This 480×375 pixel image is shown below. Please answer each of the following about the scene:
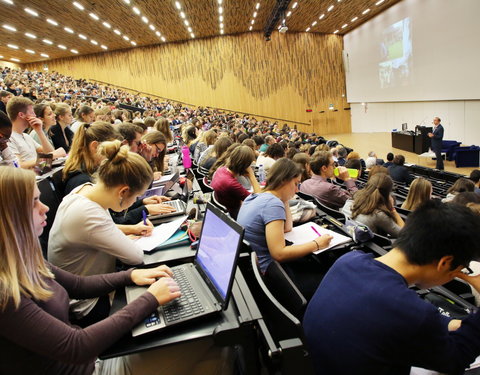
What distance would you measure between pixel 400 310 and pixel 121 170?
137cm

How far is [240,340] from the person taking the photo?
1.14 meters

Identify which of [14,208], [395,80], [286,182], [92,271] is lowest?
[92,271]

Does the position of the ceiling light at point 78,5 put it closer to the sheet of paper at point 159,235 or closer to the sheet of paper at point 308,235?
the sheet of paper at point 159,235

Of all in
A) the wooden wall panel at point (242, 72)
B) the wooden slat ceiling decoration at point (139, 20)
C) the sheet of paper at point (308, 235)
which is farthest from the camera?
the wooden wall panel at point (242, 72)

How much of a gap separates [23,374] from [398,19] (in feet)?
56.1

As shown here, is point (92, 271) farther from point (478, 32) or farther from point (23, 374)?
point (478, 32)

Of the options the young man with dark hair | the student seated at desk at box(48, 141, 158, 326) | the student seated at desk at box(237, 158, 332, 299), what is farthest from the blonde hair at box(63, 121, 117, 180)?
the young man with dark hair

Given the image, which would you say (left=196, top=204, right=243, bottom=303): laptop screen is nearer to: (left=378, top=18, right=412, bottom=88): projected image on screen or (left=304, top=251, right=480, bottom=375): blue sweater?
(left=304, top=251, right=480, bottom=375): blue sweater

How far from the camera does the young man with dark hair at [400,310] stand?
1.04 metres

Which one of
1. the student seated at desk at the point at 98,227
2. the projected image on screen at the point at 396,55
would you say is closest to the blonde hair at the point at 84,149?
the student seated at desk at the point at 98,227

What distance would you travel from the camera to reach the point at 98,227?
1.53m

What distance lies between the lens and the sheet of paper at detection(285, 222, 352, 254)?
6.71 ft

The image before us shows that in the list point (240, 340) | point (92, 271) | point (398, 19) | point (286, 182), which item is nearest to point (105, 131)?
point (92, 271)

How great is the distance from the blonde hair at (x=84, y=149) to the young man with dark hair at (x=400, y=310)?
1.91 metres
